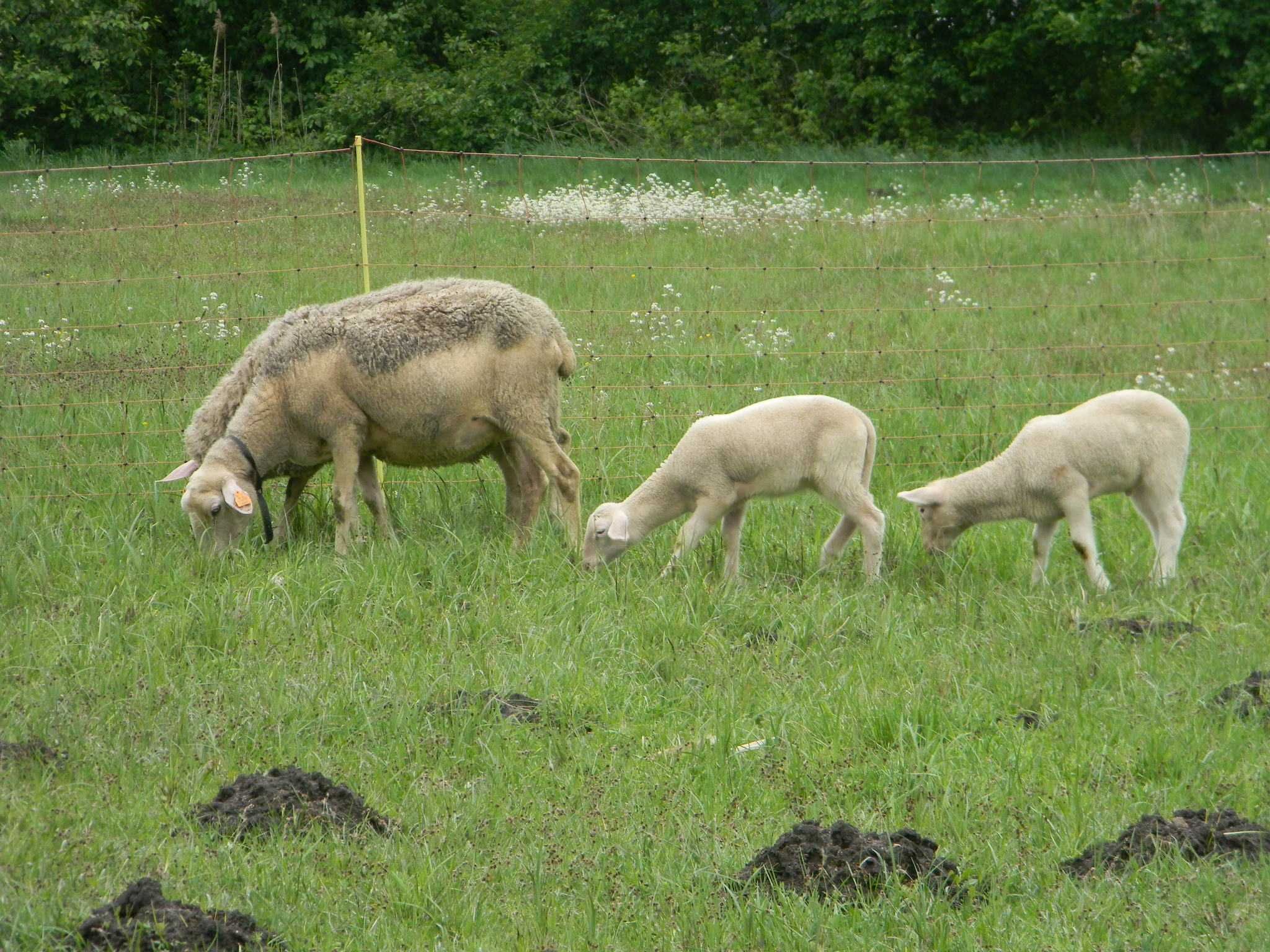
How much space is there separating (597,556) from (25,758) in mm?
3249

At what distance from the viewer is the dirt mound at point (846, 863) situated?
14.0 ft

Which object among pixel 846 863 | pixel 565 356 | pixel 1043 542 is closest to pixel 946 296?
pixel 1043 542

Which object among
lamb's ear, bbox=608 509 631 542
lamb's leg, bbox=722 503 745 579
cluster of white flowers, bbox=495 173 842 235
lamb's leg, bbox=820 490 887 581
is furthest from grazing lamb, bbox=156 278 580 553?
cluster of white flowers, bbox=495 173 842 235

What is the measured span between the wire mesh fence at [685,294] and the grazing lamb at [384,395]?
875mm

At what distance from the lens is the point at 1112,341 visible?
37.9 feet

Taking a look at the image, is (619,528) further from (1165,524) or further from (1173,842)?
(1173,842)

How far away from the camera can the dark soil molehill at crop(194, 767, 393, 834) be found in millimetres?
4562

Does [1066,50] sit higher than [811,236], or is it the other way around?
[1066,50]

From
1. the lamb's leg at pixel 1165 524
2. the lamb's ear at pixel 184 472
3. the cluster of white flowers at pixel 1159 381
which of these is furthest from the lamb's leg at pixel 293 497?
the cluster of white flowers at pixel 1159 381

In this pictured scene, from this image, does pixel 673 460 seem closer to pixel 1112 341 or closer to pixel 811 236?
pixel 1112 341

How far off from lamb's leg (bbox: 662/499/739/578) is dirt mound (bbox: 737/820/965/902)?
312 centimetres

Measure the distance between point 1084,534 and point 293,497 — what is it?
4.42 m

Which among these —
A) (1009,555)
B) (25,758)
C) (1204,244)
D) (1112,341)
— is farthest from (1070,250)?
(25,758)

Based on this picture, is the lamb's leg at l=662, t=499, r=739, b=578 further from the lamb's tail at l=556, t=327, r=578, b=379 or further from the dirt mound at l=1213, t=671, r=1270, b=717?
the dirt mound at l=1213, t=671, r=1270, b=717
